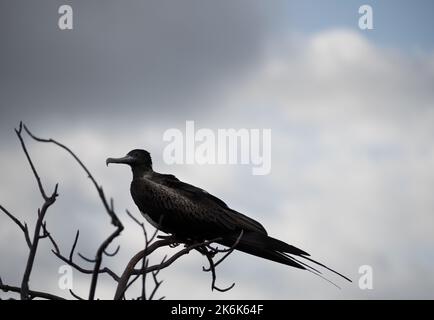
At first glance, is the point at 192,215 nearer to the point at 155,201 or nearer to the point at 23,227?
the point at 155,201

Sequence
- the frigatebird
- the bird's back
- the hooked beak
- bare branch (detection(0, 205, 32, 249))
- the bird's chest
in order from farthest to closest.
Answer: the hooked beak, the bird's chest, the bird's back, the frigatebird, bare branch (detection(0, 205, 32, 249))

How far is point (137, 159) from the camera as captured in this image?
27.6ft

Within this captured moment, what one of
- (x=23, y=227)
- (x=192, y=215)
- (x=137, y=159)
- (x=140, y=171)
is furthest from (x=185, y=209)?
(x=23, y=227)

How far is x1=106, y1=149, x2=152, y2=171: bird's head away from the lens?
8.36 m

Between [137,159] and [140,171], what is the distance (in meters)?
0.17

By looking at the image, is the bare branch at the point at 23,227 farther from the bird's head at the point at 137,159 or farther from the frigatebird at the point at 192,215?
the bird's head at the point at 137,159

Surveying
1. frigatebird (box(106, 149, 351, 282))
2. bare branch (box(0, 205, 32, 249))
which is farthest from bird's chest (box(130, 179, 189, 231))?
bare branch (box(0, 205, 32, 249))

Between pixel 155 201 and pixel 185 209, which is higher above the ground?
pixel 155 201

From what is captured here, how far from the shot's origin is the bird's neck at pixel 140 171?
830 centimetres

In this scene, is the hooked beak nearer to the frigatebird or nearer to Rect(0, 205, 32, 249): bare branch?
the frigatebird

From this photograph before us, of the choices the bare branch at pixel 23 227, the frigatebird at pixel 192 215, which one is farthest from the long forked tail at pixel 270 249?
the bare branch at pixel 23 227

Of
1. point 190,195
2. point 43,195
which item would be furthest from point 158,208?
point 43,195
